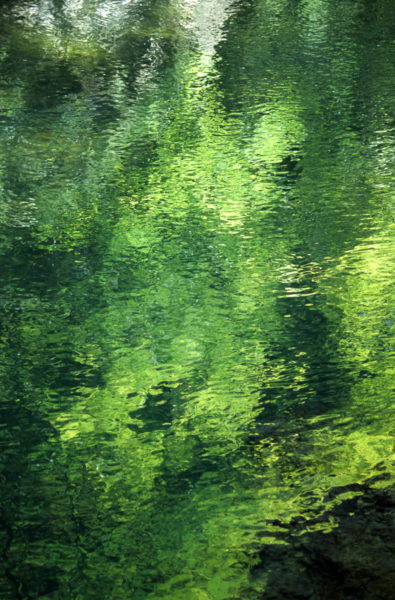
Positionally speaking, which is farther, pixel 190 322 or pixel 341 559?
pixel 190 322

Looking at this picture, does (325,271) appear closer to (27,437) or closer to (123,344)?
(123,344)

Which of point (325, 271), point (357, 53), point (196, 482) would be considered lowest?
point (196, 482)

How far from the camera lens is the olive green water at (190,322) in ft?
4.83

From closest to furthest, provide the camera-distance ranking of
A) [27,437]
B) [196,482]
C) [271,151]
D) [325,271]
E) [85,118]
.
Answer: [196,482], [27,437], [325,271], [271,151], [85,118]

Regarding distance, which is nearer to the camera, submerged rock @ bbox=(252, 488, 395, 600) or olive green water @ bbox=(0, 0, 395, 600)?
submerged rock @ bbox=(252, 488, 395, 600)

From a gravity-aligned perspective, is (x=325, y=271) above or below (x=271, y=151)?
below

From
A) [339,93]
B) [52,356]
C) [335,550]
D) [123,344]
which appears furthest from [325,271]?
[339,93]

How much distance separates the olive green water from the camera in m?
1.47

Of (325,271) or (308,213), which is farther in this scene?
(308,213)

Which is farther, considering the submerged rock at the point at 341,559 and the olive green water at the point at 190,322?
the olive green water at the point at 190,322

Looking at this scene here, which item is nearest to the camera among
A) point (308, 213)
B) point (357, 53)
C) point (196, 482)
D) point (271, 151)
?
point (196, 482)

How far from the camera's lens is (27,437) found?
1743 millimetres

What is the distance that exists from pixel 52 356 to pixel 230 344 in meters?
0.57

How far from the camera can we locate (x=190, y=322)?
2.17 m
